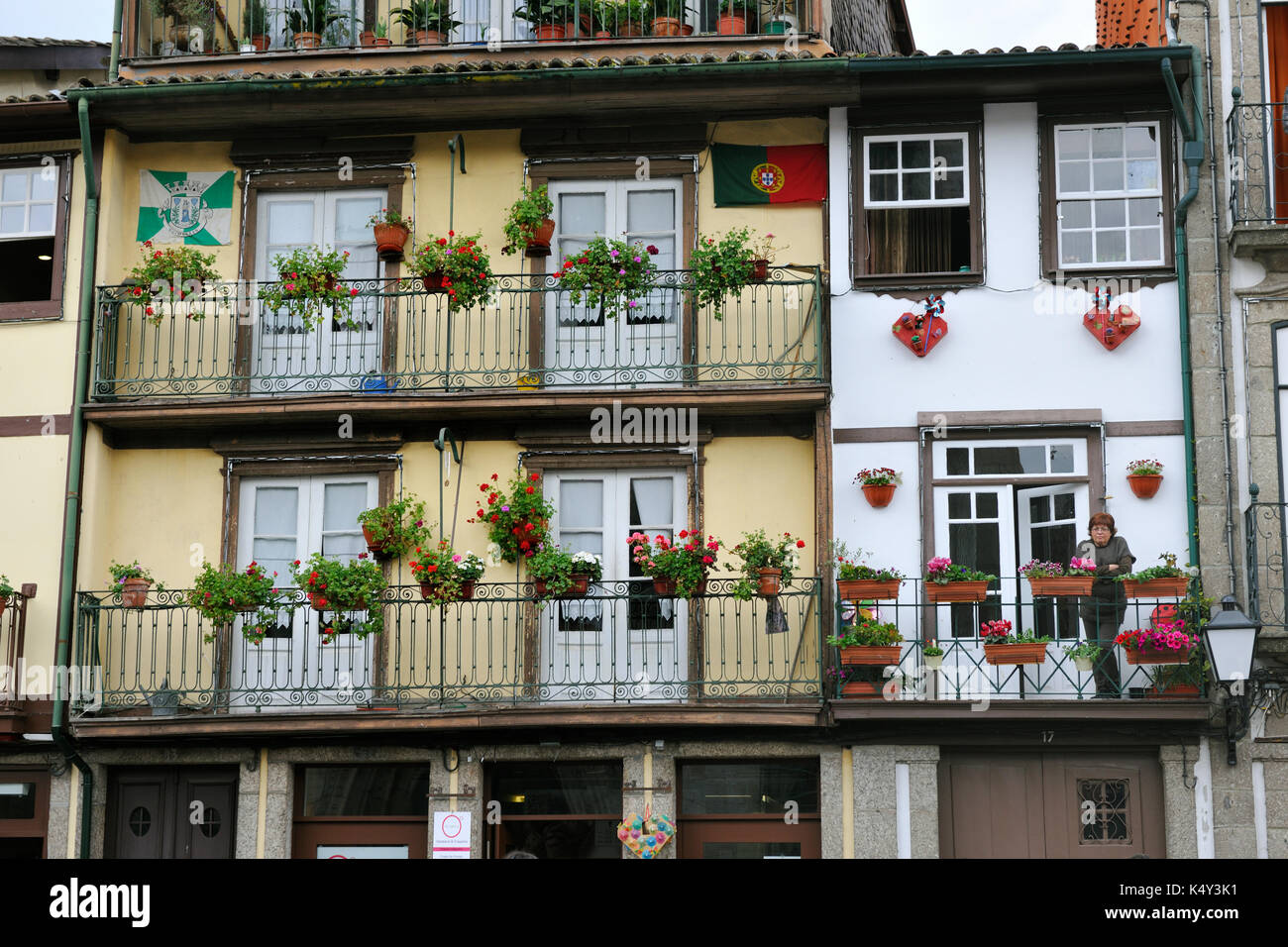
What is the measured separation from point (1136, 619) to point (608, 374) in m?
4.97

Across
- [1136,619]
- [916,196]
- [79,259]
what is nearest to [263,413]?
[79,259]

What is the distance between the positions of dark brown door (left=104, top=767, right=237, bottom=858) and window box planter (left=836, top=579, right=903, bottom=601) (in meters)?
5.68

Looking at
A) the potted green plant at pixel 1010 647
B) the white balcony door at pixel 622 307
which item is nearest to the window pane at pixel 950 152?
the white balcony door at pixel 622 307

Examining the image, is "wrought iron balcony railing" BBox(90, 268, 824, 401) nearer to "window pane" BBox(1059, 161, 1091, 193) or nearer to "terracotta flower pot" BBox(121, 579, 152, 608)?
"terracotta flower pot" BBox(121, 579, 152, 608)

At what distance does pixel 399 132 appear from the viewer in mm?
15344

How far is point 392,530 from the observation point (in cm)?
1423

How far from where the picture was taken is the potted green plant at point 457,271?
1426 cm

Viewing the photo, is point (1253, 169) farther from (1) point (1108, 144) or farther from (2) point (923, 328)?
(2) point (923, 328)

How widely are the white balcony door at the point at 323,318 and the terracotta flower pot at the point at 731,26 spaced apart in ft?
11.6

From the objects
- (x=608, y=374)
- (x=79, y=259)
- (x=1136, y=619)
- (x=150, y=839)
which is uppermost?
(x=79, y=259)

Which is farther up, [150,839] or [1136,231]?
[1136,231]

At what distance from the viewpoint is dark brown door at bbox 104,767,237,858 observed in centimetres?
1443
